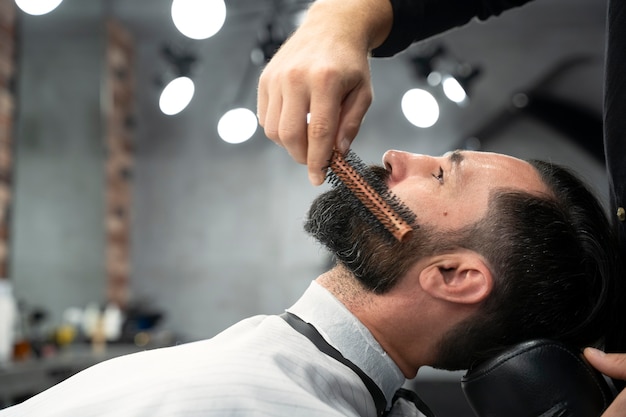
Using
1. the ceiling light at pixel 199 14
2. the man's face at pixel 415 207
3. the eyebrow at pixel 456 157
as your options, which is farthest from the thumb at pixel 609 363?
the ceiling light at pixel 199 14

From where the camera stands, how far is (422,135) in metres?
6.08

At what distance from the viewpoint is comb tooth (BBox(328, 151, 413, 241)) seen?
122 cm

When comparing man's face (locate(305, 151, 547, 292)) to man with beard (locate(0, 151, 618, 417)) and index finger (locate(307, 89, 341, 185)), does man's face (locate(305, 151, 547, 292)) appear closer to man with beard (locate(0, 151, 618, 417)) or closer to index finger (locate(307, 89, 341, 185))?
man with beard (locate(0, 151, 618, 417))

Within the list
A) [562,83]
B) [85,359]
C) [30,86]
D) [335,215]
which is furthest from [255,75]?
[335,215]

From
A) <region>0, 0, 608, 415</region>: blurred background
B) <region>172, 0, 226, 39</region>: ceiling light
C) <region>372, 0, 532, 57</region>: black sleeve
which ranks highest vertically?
<region>172, 0, 226, 39</region>: ceiling light

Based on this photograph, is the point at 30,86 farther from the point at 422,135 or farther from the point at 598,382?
the point at 598,382

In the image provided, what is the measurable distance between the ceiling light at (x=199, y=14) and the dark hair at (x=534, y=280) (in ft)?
7.50

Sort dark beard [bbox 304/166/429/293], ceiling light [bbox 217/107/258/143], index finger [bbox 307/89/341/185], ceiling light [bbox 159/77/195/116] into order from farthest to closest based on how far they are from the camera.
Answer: ceiling light [bbox 217/107/258/143] < ceiling light [bbox 159/77/195/116] < dark beard [bbox 304/166/429/293] < index finger [bbox 307/89/341/185]

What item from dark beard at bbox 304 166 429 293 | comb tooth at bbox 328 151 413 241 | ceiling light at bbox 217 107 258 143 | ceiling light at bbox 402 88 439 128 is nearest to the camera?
comb tooth at bbox 328 151 413 241

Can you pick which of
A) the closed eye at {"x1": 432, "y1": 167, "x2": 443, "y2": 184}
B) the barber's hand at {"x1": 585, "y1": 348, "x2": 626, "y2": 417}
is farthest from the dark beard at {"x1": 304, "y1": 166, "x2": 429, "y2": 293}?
the barber's hand at {"x1": 585, "y1": 348, "x2": 626, "y2": 417}

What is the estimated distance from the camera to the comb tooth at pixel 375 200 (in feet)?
3.99

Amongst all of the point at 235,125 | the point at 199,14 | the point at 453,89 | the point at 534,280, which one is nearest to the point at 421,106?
the point at 453,89

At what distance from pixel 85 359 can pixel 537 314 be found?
300cm

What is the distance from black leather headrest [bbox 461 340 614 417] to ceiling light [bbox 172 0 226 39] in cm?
257
